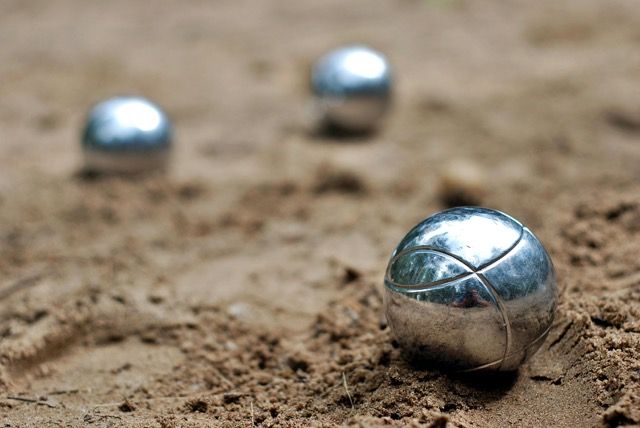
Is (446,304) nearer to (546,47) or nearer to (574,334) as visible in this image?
(574,334)

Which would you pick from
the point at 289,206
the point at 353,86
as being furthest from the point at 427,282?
the point at 353,86

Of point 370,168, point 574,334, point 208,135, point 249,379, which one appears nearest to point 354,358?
point 249,379

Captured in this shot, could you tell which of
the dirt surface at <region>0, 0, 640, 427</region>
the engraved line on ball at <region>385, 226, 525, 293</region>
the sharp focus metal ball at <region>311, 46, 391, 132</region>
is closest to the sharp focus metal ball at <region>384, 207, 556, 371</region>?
the engraved line on ball at <region>385, 226, 525, 293</region>

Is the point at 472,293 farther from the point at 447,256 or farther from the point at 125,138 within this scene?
the point at 125,138

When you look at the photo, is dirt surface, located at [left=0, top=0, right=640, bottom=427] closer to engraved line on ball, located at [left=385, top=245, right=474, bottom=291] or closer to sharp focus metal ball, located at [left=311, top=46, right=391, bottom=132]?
sharp focus metal ball, located at [left=311, top=46, right=391, bottom=132]

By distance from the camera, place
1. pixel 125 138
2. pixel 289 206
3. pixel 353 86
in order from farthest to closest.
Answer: pixel 353 86
pixel 125 138
pixel 289 206
